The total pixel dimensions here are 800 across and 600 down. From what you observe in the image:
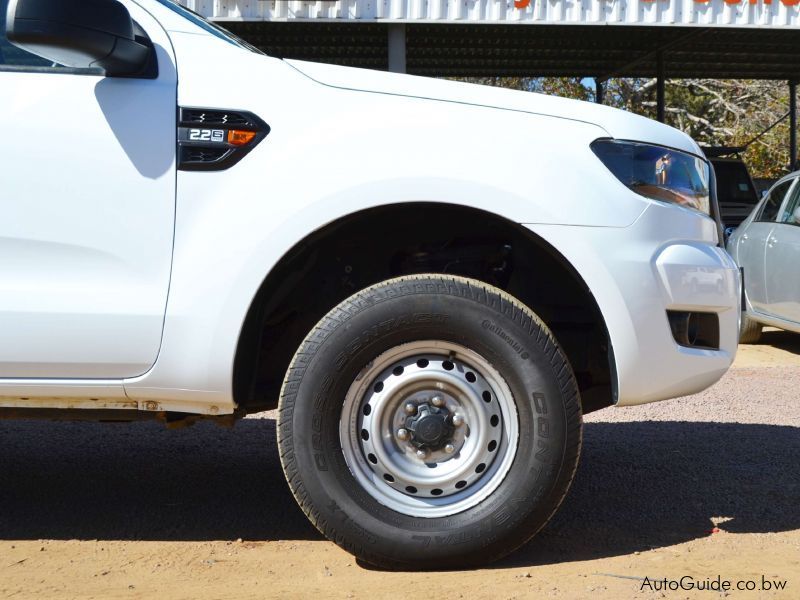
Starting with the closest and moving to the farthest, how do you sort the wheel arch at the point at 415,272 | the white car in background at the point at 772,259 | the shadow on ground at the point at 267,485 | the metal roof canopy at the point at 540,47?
the wheel arch at the point at 415,272, the shadow on ground at the point at 267,485, the white car in background at the point at 772,259, the metal roof canopy at the point at 540,47

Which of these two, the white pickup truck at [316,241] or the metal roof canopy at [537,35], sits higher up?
the metal roof canopy at [537,35]

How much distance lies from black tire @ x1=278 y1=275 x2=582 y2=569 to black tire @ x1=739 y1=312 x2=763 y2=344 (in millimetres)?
6363

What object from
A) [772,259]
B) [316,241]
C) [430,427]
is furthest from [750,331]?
[316,241]

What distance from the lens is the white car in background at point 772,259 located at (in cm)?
781

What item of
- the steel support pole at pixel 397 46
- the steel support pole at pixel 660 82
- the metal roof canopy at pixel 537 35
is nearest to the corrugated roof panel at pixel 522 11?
the metal roof canopy at pixel 537 35

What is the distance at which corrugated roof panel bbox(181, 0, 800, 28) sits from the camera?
13414 mm

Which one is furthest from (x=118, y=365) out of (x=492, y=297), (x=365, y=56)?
(x=365, y=56)

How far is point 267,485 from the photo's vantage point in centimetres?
424

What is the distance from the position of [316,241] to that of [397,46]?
36.8ft

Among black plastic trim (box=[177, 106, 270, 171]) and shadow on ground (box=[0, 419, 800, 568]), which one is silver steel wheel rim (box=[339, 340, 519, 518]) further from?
black plastic trim (box=[177, 106, 270, 171])

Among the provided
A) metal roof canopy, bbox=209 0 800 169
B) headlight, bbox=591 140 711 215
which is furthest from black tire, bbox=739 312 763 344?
metal roof canopy, bbox=209 0 800 169

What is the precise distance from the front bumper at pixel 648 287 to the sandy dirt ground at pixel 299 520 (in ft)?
1.99

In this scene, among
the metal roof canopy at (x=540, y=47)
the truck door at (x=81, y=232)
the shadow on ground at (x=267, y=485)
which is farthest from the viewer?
the metal roof canopy at (x=540, y=47)

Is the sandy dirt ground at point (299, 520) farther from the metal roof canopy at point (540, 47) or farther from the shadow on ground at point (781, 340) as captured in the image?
the metal roof canopy at point (540, 47)
